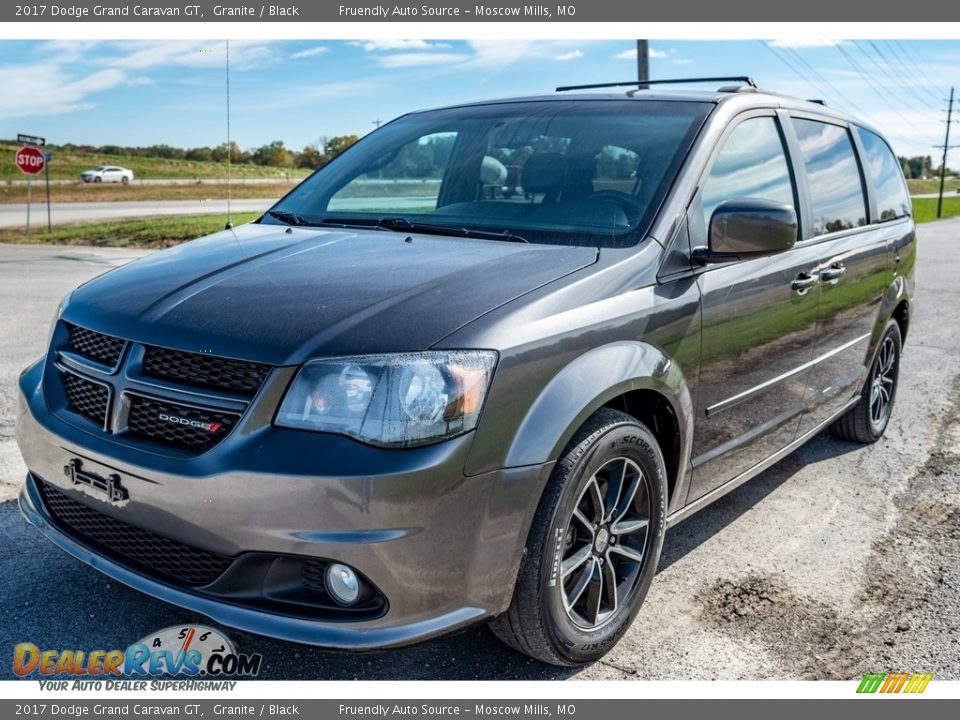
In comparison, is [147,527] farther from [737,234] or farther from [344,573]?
[737,234]

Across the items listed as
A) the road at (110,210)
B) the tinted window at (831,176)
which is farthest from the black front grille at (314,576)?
the road at (110,210)

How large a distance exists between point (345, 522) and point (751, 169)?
235cm

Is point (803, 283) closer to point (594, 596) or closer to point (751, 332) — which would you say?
point (751, 332)

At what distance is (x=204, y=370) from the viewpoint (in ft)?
7.92

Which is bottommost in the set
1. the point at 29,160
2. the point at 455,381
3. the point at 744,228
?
the point at 455,381

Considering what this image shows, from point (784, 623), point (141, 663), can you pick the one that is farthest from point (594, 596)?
point (141, 663)

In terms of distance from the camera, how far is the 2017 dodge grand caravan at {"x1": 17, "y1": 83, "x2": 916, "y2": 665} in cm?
228

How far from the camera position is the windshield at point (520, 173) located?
10.5 ft

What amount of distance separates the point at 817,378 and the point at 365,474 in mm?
2717

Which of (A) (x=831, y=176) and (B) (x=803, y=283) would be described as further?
(A) (x=831, y=176)

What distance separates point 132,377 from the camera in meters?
2.52

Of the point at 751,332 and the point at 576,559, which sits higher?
the point at 751,332

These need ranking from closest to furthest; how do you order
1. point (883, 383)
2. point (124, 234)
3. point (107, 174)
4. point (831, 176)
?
point (831, 176) < point (883, 383) < point (124, 234) < point (107, 174)

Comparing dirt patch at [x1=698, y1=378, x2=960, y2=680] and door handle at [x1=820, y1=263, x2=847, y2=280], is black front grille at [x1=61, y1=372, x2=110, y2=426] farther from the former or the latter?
door handle at [x1=820, y1=263, x2=847, y2=280]
